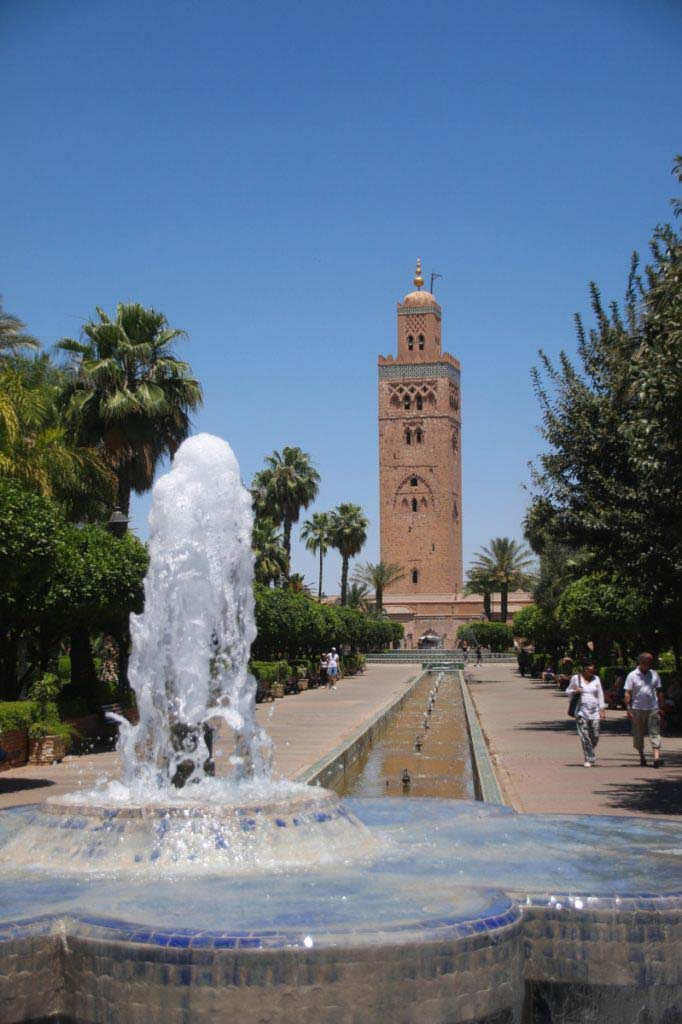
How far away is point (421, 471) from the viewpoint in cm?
8788

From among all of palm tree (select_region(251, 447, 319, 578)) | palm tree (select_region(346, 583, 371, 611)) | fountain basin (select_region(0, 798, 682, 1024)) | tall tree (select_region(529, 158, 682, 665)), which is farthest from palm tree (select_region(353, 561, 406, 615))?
fountain basin (select_region(0, 798, 682, 1024))

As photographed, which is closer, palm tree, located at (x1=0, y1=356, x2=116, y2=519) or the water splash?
the water splash

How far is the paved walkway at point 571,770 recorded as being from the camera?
10219mm

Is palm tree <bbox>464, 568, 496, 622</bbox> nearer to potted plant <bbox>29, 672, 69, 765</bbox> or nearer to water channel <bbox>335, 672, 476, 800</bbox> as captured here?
water channel <bbox>335, 672, 476, 800</bbox>

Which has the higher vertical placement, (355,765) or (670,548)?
(670,548)

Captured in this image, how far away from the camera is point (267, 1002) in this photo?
4562 mm

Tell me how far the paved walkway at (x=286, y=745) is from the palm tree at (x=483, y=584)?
146 ft

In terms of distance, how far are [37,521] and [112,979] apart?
8717mm

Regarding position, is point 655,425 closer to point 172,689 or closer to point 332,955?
point 172,689

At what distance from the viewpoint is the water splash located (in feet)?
29.0

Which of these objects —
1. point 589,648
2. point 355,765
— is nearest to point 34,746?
point 355,765

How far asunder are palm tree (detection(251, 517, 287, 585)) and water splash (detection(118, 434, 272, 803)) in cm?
3563

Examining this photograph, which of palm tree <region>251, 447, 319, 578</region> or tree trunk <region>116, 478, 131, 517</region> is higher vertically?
palm tree <region>251, 447, 319, 578</region>

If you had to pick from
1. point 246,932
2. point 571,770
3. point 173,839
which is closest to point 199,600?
point 173,839
